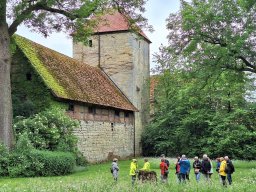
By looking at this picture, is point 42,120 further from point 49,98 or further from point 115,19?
point 115,19

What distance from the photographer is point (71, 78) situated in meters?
30.8

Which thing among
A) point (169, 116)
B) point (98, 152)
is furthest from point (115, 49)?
point (98, 152)

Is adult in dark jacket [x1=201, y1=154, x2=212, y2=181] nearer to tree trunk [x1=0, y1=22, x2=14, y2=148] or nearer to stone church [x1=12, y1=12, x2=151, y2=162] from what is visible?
stone church [x1=12, y1=12, x2=151, y2=162]

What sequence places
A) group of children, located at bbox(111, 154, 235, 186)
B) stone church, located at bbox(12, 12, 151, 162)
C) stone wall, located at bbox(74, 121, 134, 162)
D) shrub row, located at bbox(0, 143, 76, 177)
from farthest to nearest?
stone wall, located at bbox(74, 121, 134, 162), stone church, located at bbox(12, 12, 151, 162), shrub row, located at bbox(0, 143, 76, 177), group of children, located at bbox(111, 154, 235, 186)

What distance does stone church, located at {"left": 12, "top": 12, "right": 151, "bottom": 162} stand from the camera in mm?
27219

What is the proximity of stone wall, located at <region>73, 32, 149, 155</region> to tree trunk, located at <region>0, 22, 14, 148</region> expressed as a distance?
17.8m

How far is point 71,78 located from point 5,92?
9.68 metres

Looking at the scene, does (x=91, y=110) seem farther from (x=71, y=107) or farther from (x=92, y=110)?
(x=71, y=107)

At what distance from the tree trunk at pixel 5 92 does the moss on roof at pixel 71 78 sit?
4861 millimetres

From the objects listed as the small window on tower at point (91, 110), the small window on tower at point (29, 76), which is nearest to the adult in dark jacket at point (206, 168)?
the small window on tower at point (29, 76)

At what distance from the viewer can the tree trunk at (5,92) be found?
69.3 ft

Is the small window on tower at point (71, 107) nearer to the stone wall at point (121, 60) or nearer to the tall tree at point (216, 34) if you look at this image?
the tall tree at point (216, 34)

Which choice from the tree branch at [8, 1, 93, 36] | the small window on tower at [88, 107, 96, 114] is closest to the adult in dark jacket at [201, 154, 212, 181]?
the tree branch at [8, 1, 93, 36]

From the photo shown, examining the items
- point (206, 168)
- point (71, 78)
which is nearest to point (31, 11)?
point (71, 78)
